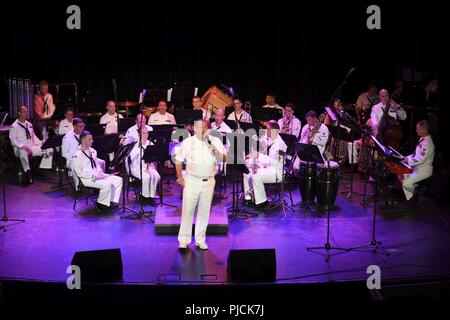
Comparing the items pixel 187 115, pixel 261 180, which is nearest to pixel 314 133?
pixel 261 180

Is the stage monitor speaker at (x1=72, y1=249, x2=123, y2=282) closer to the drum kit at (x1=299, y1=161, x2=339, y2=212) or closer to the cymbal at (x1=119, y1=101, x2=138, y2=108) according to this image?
the drum kit at (x1=299, y1=161, x2=339, y2=212)

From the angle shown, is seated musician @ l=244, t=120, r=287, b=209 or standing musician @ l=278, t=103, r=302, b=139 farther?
standing musician @ l=278, t=103, r=302, b=139

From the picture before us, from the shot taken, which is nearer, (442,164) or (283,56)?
(442,164)

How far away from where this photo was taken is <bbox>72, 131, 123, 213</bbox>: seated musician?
11.5m

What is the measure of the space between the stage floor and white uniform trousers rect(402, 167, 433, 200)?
1.43 feet

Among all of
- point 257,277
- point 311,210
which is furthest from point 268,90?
point 257,277

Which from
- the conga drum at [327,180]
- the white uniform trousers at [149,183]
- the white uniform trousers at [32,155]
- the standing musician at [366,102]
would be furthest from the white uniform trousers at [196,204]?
the standing musician at [366,102]

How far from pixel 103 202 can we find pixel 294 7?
27.3 feet

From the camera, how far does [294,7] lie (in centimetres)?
1686

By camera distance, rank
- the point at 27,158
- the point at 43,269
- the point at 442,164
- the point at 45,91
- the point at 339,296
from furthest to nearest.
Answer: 1. the point at 45,91
2. the point at 27,158
3. the point at 442,164
4. the point at 43,269
5. the point at 339,296

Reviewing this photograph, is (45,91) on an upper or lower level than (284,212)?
upper

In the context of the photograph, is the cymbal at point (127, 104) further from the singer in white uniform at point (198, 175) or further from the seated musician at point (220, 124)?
the singer in white uniform at point (198, 175)

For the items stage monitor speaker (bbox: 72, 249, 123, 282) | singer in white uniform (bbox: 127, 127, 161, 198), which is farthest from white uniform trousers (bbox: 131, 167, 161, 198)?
stage monitor speaker (bbox: 72, 249, 123, 282)

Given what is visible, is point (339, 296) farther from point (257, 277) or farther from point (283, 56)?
point (283, 56)
